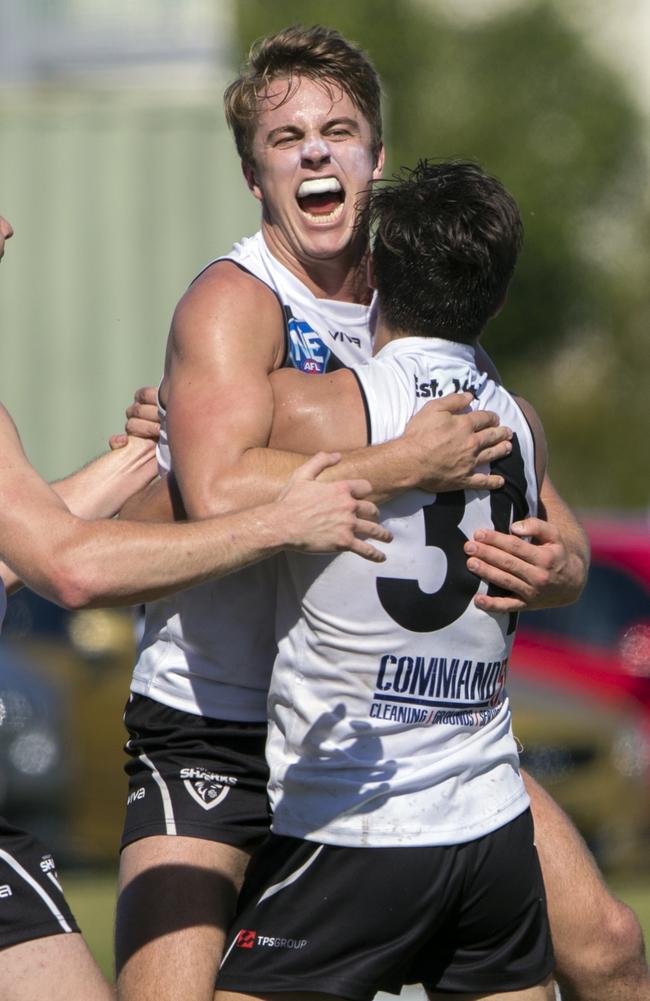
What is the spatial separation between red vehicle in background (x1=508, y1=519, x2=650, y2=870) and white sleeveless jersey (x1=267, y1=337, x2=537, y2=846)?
20.6 feet

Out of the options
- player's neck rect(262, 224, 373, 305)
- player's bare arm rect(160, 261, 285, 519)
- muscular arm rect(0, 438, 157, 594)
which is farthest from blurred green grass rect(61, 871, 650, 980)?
player's bare arm rect(160, 261, 285, 519)

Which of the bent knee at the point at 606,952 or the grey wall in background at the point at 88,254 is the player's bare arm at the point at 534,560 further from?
the grey wall in background at the point at 88,254

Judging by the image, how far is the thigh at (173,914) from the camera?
3789 millimetres

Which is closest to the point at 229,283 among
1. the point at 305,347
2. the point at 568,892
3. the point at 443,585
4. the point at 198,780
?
the point at 305,347

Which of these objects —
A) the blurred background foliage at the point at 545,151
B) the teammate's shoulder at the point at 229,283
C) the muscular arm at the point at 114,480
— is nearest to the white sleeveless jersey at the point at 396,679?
the teammate's shoulder at the point at 229,283

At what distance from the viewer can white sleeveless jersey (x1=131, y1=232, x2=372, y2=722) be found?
4.07 metres

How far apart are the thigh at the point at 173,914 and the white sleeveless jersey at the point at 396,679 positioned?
325 mm

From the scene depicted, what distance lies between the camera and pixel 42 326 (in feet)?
48.2

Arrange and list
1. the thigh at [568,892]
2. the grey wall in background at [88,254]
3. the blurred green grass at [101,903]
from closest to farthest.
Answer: the thigh at [568,892] < the blurred green grass at [101,903] < the grey wall in background at [88,254]

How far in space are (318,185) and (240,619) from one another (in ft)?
3.42

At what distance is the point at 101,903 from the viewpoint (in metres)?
8.52

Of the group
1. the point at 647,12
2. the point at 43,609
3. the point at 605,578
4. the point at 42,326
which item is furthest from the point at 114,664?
the point at 647,12

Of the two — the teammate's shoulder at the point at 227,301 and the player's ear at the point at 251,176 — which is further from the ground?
the player's ear at the point at 251,176

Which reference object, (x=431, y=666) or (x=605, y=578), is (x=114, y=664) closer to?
(x=605, y=578)
